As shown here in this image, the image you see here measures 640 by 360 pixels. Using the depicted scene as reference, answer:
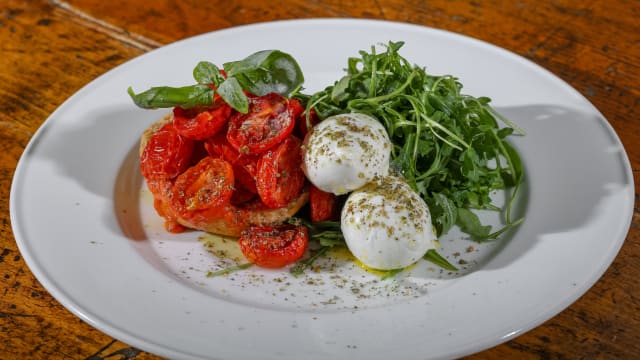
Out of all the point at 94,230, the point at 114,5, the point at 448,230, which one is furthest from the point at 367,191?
the point at 114,5

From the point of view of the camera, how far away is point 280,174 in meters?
2.58

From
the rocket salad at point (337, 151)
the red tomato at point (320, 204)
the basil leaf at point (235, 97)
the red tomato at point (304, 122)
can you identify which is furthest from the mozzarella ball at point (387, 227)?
the basil leaf at point (235, 97)

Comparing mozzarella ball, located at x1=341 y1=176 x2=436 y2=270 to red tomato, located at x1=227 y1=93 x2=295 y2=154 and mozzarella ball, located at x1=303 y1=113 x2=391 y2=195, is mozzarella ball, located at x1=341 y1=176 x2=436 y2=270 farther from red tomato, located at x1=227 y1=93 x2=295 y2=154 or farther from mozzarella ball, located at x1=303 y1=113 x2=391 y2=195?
red tomato, located at x1=227 y1=93 x2=295 y2=154

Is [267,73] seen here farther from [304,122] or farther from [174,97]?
[174,97]

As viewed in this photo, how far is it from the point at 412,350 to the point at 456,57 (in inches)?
67.6

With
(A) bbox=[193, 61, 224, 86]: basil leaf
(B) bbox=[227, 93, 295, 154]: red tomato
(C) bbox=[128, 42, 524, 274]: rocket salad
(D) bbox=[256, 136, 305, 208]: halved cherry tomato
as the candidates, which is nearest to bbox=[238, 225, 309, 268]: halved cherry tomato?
(C) bbox=[128, 42, 524, 274]: rocket salad

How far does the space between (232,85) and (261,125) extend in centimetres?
17

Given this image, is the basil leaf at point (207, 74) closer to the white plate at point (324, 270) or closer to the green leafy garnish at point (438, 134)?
the green leafy garnish at point (438, 134)

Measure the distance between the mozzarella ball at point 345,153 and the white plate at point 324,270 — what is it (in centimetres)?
30

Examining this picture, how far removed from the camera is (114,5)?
407 centimetres

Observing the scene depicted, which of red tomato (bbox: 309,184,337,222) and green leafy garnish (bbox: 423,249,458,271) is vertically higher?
red tomato (bbox: 309,184,337,222)

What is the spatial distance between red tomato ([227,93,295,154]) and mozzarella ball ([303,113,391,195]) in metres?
0.11

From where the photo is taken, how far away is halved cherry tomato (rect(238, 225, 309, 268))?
2.55 metres

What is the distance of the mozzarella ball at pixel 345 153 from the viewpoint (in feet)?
8.17
